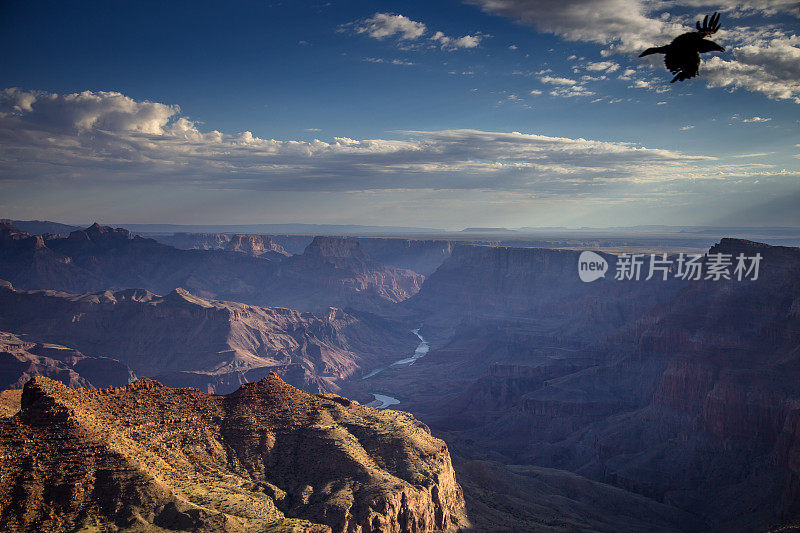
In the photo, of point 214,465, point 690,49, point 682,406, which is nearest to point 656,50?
point 690,49

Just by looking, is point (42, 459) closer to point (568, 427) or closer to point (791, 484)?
point (791, 484)

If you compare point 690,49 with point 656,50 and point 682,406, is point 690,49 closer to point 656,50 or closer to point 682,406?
point 656,50

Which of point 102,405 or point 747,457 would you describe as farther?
point 747,457

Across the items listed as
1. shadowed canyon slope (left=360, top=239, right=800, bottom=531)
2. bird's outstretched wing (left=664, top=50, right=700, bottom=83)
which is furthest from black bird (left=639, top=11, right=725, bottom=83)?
shadowed canyon slope (left=360, top=239, right=800, bottom=531)

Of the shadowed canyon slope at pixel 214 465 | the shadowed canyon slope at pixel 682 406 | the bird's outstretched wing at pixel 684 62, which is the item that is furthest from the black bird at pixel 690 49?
the shadowed canyon slope at pixel 682 406

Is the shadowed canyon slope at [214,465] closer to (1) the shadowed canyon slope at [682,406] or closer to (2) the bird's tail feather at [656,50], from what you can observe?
(2) the bird's tail feather at [656,50]

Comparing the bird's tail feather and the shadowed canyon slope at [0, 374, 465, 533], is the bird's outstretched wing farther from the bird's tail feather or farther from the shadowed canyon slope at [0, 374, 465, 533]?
the shadowed canyon slope at [0, 374, 465, 533]

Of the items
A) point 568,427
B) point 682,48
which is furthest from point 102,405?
point 568,427
